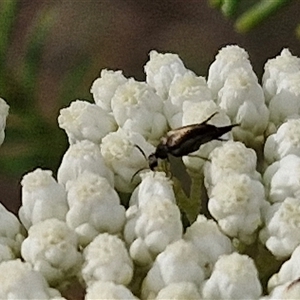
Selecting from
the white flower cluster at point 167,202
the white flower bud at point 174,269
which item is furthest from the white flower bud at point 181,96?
the white flower bud at point 174,269

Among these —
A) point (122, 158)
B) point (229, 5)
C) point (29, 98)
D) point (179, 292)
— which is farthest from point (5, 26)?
point (179, 292)

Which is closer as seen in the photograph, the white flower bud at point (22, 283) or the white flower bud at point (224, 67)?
the white flower bud at point (22, 283)

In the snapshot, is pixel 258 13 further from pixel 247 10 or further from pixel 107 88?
pixel 107 88

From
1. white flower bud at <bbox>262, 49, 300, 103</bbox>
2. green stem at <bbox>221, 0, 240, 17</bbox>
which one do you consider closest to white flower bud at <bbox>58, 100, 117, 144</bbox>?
white flower bud at <bbox>262, 49, 300, 103</bbox>

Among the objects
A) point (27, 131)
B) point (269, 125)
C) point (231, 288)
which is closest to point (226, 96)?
point (269, 125)

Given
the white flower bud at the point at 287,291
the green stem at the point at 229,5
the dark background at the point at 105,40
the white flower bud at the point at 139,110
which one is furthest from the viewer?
the dark background at the point at 105,40

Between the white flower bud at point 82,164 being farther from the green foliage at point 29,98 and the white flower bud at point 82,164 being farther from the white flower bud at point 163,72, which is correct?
the green foliage at point 29,98

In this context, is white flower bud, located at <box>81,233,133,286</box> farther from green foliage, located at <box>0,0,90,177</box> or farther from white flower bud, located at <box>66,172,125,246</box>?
green foliage, located at <box>0,0,90,177</box>
